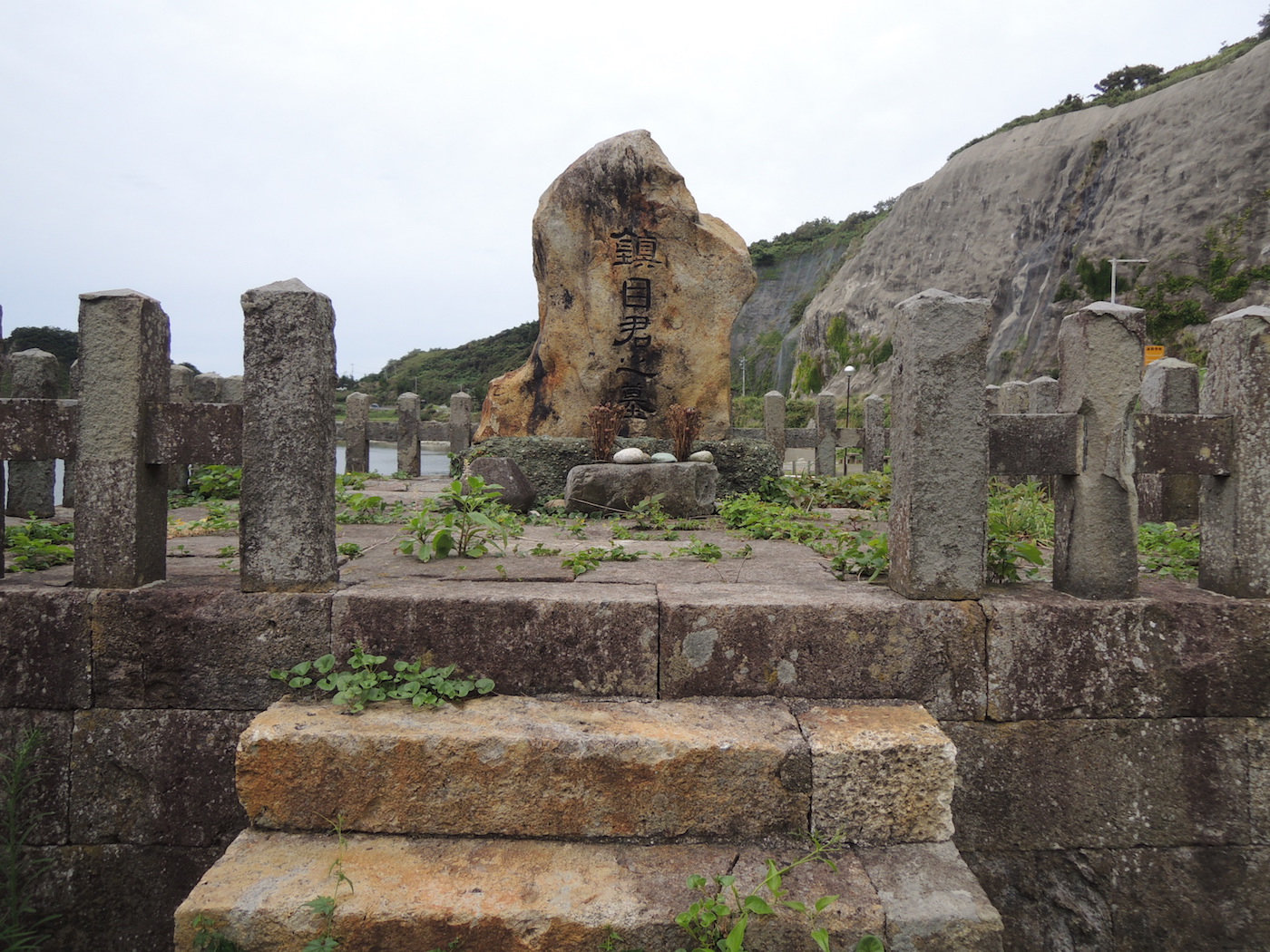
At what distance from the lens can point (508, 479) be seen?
5973 millimetres

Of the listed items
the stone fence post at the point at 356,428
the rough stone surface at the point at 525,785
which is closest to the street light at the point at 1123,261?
the stone fence post at the point at 356,428

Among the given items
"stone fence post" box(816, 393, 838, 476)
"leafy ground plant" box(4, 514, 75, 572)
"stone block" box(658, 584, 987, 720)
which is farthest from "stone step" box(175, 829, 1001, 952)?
"stone fence post" box(816, 393, 838, 476)

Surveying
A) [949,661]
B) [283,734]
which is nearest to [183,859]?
[283,734]

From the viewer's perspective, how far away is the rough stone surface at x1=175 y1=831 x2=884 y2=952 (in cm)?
190

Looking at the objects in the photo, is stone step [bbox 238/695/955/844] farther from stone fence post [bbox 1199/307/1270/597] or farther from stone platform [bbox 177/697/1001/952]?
stone fence post [bbox 1199/307/1270/597]

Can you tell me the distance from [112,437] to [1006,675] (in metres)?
3.44

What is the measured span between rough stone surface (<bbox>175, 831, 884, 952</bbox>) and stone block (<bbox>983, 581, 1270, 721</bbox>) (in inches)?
39.8

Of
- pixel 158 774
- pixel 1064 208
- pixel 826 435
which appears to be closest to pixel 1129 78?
pixel 1064 208

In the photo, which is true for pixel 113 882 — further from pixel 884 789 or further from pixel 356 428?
pixel 356 428

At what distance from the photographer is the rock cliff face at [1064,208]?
23188mm

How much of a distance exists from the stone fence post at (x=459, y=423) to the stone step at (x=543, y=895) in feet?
38.9

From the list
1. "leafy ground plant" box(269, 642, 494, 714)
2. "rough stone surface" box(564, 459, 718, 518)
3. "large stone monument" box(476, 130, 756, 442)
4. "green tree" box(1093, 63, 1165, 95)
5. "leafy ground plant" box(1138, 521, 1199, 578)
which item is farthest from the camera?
"green tree" box(1093, 63, 1165, 95)

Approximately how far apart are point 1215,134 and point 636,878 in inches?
1239

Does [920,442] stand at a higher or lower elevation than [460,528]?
higher
